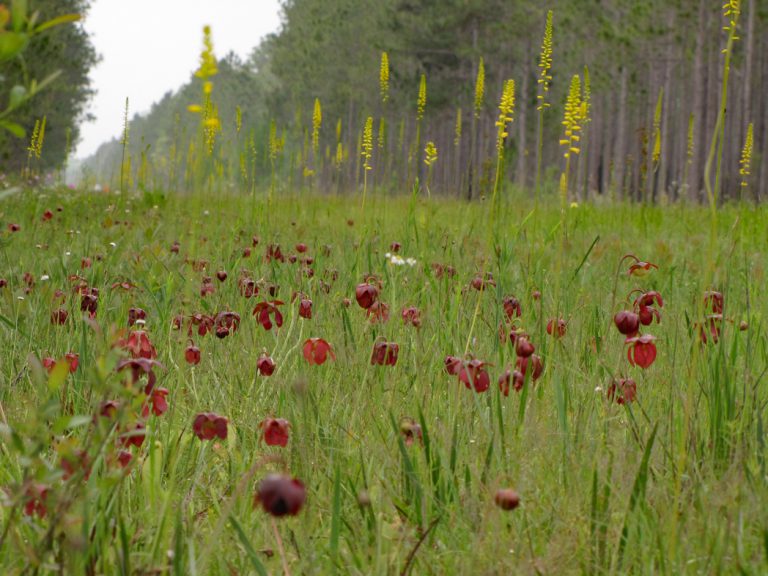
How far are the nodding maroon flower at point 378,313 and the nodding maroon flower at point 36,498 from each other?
1420 mm

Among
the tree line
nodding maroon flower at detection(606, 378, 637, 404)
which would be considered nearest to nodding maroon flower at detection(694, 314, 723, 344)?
nodding maroon flower at detection(606, 378, 637, 404)

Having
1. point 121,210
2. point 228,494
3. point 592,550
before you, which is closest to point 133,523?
point 228,494

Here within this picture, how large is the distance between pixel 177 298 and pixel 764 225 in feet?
19.6

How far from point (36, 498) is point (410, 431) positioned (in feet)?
Answer: 2.49

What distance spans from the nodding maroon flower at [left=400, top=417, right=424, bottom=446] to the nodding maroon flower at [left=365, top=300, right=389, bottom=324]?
882 mm

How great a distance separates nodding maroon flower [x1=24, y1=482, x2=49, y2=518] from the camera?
128 centimetres

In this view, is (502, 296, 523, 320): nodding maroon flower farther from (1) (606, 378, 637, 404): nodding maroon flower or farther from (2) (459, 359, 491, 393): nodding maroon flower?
(2) (459, 359, 491, 393): nodding maroon flower

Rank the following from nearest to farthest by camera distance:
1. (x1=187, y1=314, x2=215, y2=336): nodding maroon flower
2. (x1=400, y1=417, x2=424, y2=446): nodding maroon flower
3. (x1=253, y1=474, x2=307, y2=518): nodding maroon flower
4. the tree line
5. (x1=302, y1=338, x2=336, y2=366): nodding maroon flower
Answer: (x1=253, y1=474, x2=307, y2=518): nodding maroon flower < (x1=400, y1=417, x2=424, y2=446): nodding maroon flower < (x1=302, y1=338, x2=336, y2=366): nodding maroon flower < (x1=187, y1=314, x2=215, y2=336): nodding maroon flower < the tree line

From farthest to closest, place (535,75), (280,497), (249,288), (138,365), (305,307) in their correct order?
(535,75) < (249,288) < (305,307) < (138,365) < (280,497)

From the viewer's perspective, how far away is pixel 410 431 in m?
1.71

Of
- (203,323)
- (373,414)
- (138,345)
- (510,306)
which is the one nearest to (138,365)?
(138,345)

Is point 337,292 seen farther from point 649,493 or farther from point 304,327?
point 649,493

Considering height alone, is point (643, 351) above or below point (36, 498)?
above

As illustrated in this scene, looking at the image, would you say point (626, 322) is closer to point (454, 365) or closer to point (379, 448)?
point (454, 365)
